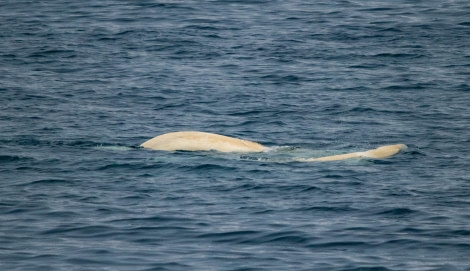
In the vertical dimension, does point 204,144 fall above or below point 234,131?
above

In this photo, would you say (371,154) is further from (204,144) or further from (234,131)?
(234,131)

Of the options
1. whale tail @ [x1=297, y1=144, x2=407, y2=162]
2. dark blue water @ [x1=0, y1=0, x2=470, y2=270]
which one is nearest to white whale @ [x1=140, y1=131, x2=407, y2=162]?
whale tail @ [x1=297, y1=144, x2=407, y2=162]

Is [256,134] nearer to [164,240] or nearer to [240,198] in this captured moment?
[240,198]

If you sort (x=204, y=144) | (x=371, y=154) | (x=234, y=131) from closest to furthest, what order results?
(x=371, y=154), (x=204, y=144), (x=234, y=131)

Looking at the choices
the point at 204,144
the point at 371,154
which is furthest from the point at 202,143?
the point at 371,154

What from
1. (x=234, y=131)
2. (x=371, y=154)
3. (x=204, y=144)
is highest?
(x=204, y=144)

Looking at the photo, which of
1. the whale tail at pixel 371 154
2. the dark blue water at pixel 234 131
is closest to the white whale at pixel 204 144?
the whale tail at pixel 371 154

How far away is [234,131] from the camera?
26562 mm

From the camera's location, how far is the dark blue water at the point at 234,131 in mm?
16172

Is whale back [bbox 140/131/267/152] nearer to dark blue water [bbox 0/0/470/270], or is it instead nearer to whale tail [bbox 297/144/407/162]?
dark blue water [bbox 0/0/470/270]

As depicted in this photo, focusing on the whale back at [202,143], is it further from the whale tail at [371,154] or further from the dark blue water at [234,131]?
the whale tail at [371,154]

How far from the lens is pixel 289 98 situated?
30422 millimetres

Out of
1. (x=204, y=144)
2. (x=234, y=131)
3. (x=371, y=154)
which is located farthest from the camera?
(x=234, y=131)

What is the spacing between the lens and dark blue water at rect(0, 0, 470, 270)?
16.2 metres
